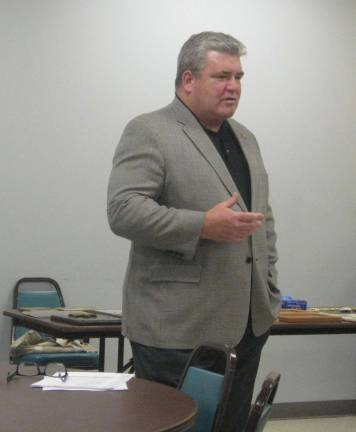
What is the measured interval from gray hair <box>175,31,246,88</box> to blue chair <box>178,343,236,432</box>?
2.95 feet

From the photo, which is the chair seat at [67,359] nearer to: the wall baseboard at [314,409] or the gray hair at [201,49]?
the wall baseboard at [314,409]

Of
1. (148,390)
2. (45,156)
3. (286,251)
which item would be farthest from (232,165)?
(286,251)

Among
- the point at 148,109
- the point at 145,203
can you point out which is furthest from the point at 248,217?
the point at 148,109

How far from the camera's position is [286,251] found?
496 centimetres

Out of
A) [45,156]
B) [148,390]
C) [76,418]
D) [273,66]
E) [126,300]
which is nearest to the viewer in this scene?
[76,418]

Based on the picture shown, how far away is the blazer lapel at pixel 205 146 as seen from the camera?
228 cm

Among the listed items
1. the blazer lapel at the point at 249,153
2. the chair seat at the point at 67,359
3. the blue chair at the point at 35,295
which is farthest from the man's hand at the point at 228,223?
the blue chair at the point at 35,295

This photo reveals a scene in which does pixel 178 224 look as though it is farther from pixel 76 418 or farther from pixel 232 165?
pixel 76 418

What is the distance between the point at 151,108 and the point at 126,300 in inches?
99.5

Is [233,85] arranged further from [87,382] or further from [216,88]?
[87,382]

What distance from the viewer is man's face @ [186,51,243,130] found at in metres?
2.31

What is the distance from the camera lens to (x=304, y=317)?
3.18m

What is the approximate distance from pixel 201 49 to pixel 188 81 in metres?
0.11

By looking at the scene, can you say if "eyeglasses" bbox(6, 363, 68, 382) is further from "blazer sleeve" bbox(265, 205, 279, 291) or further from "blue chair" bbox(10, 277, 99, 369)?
"blue chair" bbox(10, 277, 99, 369)
